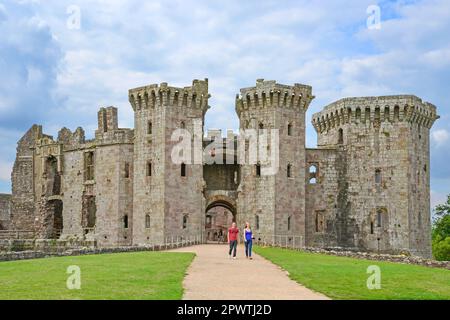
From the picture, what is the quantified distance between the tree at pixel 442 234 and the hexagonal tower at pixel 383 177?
15.8 m

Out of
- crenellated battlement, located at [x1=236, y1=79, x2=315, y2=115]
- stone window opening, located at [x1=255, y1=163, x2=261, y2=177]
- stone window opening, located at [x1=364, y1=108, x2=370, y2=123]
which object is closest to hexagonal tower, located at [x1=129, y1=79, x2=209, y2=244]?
crenellated battlement, located at [x1=236, y1=79, x2=315, y2=115]

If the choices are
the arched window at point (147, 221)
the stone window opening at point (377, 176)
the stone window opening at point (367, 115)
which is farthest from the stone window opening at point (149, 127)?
the stone window opening at point (377, 176)

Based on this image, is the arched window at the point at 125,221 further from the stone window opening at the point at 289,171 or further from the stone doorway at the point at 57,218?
→ the stone window opening at the point at 289,171

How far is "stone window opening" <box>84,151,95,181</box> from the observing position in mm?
53062

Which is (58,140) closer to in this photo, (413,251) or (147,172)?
(147,172)

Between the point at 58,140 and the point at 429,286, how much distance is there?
45.9 m

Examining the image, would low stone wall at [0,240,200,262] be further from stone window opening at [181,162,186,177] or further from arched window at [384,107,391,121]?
arched window at [384,107,391,121]

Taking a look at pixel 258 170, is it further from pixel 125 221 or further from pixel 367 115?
pixel 125 221

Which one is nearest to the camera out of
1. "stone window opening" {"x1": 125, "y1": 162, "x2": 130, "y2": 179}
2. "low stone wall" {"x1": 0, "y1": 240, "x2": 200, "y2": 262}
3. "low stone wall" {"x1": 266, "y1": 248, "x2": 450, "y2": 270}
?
"low stone wall" {"x1": 266, "y1": 248, "x2": 450, "y2": 270}

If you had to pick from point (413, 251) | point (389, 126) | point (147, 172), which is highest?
point (389, 126)

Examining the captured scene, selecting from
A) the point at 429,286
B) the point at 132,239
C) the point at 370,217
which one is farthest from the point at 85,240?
the point at 429,286

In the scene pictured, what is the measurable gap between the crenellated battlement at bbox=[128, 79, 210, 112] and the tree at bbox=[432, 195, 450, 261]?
1230 inches

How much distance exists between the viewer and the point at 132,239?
48125 millimetres

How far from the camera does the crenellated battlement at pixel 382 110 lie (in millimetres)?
48250
